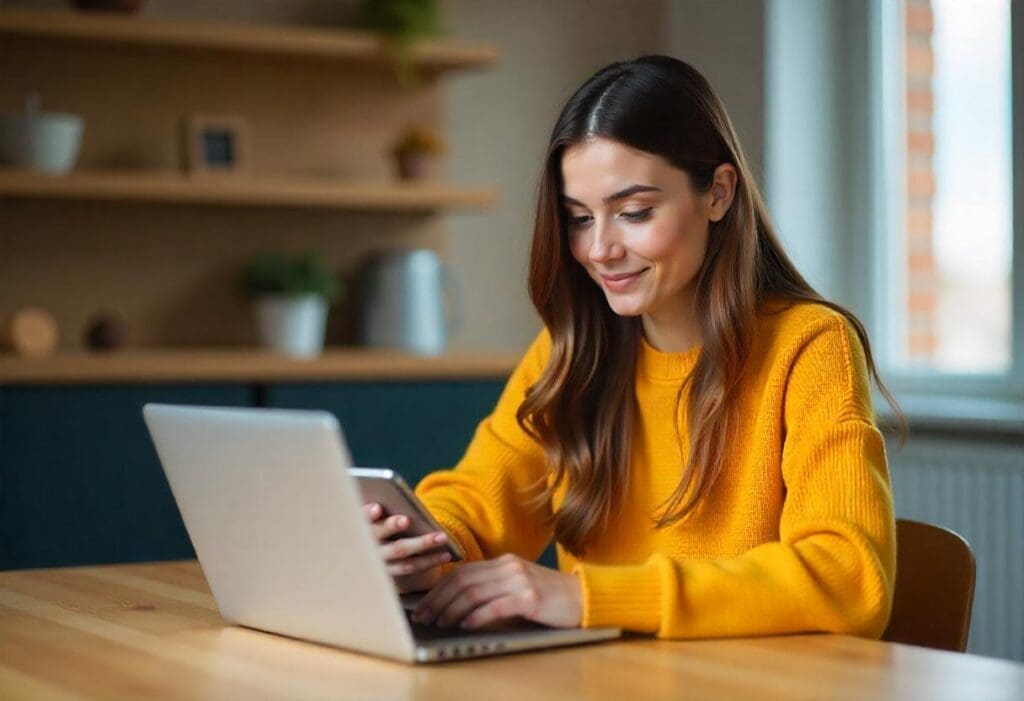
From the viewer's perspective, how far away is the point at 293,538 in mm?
1262

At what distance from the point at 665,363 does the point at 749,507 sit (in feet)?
0.72

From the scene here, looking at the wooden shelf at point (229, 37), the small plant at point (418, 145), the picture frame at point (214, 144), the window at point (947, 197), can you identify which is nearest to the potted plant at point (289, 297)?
the picture frame at point (214, 144)

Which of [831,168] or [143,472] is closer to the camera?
[143,472]

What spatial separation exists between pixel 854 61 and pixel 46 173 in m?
2.00

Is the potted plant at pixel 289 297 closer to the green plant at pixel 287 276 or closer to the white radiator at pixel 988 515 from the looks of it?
the green plant at pixel 287 276

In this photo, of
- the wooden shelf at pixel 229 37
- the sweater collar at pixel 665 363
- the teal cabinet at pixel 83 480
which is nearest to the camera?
the sweater collar at pixel 665 363

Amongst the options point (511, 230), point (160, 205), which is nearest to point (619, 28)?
point (511, 230)

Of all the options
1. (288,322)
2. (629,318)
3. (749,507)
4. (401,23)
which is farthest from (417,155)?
(749,507)

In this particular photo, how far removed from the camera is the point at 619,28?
414 centimetres

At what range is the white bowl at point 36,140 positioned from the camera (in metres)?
3.27

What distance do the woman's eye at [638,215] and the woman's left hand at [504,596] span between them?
485 millimetres

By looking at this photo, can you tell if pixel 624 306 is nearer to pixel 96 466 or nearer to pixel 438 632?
pixel 438 632

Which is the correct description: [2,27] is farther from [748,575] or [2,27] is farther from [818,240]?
[748,575]

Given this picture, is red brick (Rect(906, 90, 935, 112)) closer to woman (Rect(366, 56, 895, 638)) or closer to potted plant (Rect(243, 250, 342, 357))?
potted plant (Rect(243, 250, 342, 357))
